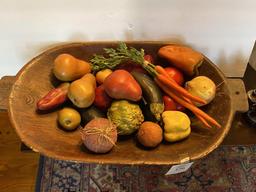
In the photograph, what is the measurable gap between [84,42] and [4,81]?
0.74 feet

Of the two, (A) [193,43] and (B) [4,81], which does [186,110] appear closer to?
(A) [193,43]

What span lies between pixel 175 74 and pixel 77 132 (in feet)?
0.94

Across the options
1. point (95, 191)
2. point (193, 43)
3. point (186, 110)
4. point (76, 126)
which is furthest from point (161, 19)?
point (95, 191)

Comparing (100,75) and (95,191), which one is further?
(95,191)

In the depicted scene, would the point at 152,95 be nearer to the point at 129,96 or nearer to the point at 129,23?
the point at 129,96

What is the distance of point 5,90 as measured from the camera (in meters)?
0.81

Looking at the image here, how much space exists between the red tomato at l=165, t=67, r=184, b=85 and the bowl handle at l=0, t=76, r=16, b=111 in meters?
0.39

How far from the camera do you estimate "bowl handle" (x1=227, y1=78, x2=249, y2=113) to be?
803 mm

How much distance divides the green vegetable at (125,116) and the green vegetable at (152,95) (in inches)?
1.4

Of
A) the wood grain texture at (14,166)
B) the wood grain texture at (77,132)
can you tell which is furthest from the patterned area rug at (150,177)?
the wood grain texture at (77,132)

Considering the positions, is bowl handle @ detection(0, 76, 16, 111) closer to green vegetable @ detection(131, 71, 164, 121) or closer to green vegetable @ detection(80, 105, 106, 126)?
green vegetable @ detection(80, 105, 106, 126)

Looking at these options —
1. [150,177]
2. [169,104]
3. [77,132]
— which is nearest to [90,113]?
[77,132]

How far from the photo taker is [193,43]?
3.03 feet

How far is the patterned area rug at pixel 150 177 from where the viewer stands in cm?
103
